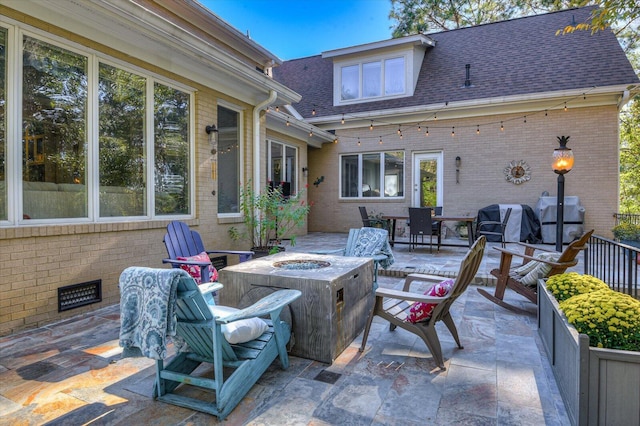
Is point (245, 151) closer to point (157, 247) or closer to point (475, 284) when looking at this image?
point (157, 247)

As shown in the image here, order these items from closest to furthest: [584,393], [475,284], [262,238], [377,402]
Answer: [584,393]
[377,402]
[475,284]
[262,238]

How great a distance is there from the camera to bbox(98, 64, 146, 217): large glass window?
13.0 feet

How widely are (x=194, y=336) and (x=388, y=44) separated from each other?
9.74m

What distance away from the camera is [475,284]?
196 inches

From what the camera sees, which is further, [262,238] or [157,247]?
[262,238]

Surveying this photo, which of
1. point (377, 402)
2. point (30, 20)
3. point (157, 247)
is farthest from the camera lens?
point (157, 247)

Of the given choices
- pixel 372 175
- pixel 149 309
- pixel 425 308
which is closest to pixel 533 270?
pixel 425 308

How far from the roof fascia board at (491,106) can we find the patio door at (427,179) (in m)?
1.02

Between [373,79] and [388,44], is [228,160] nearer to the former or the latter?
[373,79]

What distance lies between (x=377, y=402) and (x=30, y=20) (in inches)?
166

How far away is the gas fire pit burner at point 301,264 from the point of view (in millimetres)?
3102

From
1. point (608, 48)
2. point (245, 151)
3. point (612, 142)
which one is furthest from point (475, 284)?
point (608, 48)

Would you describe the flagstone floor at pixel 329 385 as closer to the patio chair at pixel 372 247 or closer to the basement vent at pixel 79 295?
the basement vent at pixel 79 295

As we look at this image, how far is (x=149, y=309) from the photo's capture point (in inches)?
69.7
